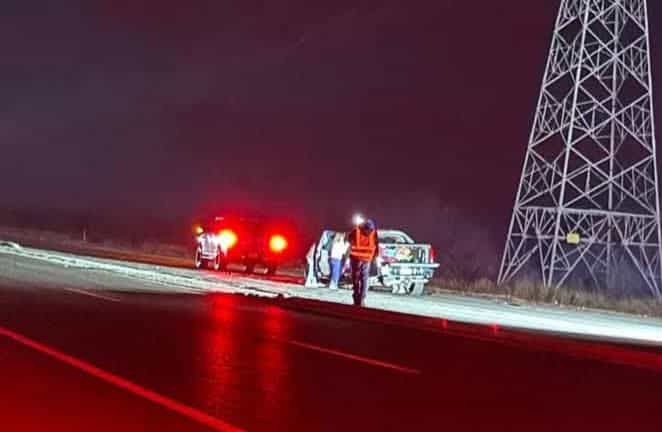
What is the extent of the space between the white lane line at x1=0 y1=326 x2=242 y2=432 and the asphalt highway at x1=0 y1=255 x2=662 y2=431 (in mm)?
23

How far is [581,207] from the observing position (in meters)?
40.2

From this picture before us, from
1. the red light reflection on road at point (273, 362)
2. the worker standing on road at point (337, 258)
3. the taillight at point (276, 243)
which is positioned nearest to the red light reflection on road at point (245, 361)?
the red light reflection on road at point (273, 362)

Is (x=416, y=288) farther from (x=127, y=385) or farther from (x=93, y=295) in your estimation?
(x=127, y=385)

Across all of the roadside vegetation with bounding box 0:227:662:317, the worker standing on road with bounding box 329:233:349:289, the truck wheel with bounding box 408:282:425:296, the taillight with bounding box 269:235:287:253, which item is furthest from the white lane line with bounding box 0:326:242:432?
the taillight with bounding box 269:235:287:253

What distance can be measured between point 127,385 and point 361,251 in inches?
449

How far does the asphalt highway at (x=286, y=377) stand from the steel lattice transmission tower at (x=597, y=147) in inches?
704

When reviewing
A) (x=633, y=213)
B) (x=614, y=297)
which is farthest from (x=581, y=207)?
(x=614, y=297)

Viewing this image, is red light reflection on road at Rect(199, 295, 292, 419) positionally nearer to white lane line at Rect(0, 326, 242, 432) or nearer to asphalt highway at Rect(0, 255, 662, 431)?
asphalt highway at Rect(0, 255, 662, 431)

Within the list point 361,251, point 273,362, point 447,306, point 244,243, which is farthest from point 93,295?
point 244,243

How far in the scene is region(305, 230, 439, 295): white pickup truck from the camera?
98.8 ft

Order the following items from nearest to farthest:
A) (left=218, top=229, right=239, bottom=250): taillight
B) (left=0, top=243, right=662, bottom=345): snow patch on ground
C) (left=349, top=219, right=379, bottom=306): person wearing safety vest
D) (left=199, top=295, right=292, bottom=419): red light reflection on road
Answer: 1. (left=199, top=295, right=292, bottom=419): red light reflection on road
2. (left=0, top=243, right=662, bottom=345): snow patch on ground
3. (left=349, top=219, right=379, bottom=306): person wearing safety vest
4. (left=218, top=229, right=239, bottom=250): taillight

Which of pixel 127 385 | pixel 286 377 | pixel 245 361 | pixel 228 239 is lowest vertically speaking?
pixel 127 385

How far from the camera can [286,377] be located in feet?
44.6

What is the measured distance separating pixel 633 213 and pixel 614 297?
3634 mm
